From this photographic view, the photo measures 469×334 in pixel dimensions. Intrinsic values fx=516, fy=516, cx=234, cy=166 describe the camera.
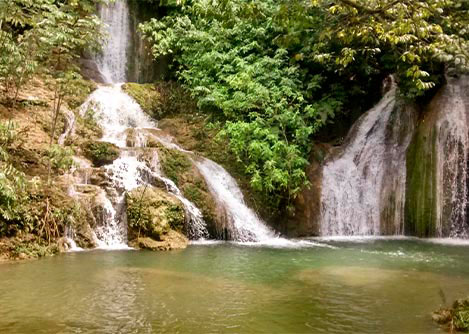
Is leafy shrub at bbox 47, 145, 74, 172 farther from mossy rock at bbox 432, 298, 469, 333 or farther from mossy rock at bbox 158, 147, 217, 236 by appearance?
mossy rock at bbox 432, 298, 469, 333

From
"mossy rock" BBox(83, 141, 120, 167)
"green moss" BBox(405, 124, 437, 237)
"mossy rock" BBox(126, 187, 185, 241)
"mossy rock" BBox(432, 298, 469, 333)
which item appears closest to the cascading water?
"green moss" BBox(405, 124, 437, 237)

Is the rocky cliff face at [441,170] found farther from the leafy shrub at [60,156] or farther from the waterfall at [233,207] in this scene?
the leafy shrub at [60,156]

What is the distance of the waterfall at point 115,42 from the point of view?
60.4 feet

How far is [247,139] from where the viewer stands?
13844mm

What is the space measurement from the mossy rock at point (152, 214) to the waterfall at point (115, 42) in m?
8.15

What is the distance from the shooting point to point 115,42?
61.9ft

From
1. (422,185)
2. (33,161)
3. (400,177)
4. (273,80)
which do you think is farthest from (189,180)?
(422,185)

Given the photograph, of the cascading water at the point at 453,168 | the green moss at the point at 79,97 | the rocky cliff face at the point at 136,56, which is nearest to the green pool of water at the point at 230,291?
the cascading water at the point at 453,168

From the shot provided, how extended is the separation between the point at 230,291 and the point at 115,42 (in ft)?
46.3

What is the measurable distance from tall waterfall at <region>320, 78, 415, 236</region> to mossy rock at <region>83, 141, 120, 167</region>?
5.55 meters

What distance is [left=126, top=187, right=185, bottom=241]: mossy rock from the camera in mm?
10727

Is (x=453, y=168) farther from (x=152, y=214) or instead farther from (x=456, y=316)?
(x=456, y=316)

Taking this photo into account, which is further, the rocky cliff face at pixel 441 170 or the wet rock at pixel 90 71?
the wet rock at pixel 90 71

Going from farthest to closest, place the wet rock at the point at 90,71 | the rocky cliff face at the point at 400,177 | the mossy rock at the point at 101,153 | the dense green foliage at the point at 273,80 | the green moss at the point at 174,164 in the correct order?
the wet rock at the point at 90,71
the dense green foliage at the point at 273,80
the rocky cliff face at the point at 400,177
the green moss at the point at 174,164
the mossy rock at the point at 101,153
